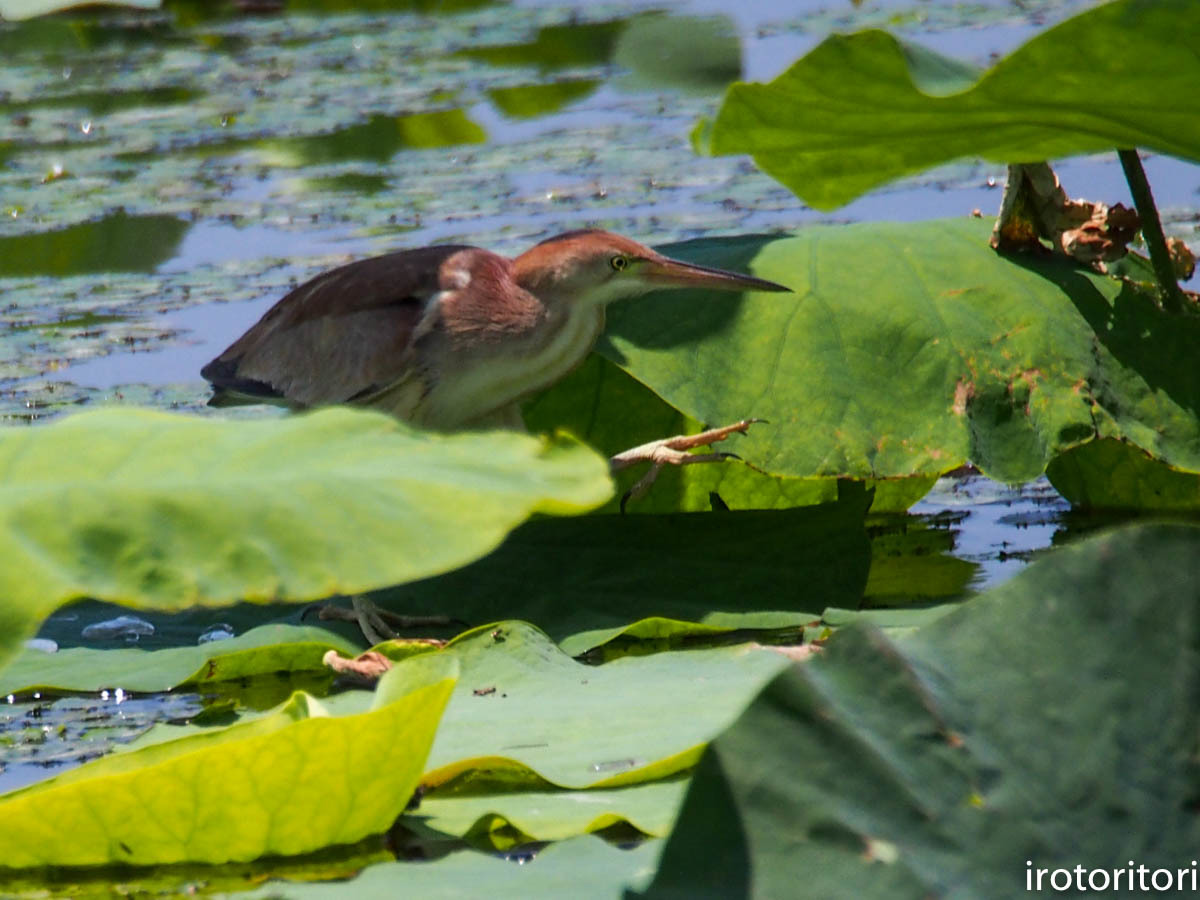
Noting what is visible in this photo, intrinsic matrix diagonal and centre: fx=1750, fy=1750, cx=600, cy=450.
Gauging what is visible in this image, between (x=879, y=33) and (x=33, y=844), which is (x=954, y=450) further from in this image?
(x=33, y=844)

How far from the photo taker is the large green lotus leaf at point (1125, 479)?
3512 millimetres

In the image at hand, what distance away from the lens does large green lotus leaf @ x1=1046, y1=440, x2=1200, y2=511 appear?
3512 millimetres

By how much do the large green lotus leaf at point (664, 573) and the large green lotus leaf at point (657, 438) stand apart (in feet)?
1.03

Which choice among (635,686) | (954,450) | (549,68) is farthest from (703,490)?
(549,68)

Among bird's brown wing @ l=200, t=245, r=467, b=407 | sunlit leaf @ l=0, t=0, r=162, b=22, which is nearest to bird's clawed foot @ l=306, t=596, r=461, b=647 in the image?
bird's brown wing @ l=200, t=245, r=467, b=407

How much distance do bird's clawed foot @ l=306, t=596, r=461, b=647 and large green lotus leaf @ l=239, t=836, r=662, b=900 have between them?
53.2 inches

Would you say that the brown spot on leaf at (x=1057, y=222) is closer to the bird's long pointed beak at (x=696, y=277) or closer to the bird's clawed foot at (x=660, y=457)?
the bird's long pointed beak at (x=696, y=277)

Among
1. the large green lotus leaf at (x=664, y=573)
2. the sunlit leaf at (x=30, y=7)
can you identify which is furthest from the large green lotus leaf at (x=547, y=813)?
the sunlit leaf at (x=30, y=7)

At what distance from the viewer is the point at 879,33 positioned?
245cm

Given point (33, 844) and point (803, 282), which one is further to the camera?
point (803, 282)

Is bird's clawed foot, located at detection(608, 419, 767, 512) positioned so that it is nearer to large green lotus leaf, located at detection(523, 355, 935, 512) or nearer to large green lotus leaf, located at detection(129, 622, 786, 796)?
large green lotus leaf, located at detection(523, 355, 935, 512)

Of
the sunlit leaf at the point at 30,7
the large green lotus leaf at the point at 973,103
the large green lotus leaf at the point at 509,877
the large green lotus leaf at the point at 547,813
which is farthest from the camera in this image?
the sunlit leaf at the point at 30,7

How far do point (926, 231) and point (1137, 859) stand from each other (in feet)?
7.60

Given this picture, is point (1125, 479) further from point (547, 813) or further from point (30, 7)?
point (30, 7)
